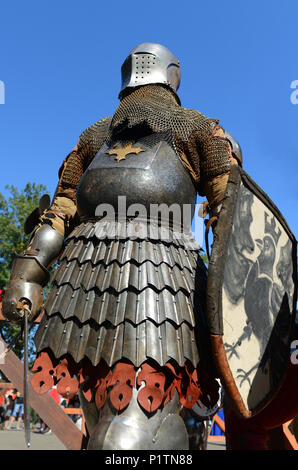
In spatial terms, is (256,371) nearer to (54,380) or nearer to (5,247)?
(54,380)

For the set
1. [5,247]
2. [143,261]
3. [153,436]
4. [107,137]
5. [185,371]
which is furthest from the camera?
[5,247]

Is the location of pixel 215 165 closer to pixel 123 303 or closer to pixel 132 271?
pixel 132 271

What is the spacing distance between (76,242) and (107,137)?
23.9 inches

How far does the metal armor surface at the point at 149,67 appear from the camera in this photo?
8.11 feet

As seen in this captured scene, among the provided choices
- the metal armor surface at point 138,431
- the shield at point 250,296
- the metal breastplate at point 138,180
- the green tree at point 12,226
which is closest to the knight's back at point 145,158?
the metal breastplate at point 138,180

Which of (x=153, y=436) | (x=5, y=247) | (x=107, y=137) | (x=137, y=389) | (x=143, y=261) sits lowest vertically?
(x=5, y=247)

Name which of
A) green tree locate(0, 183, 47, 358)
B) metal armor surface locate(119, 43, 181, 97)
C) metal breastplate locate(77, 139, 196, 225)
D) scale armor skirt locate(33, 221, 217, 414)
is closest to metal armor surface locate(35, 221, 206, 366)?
scale armor skirt locate(33, 221, 217, 414)

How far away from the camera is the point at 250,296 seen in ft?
6.24

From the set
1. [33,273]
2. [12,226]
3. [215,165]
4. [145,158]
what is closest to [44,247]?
[33,273]

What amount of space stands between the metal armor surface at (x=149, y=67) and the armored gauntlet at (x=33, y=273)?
3.04ft

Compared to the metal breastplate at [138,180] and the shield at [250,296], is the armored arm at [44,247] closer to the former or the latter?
the metal breastplate at [138,180]

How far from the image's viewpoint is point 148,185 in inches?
81.5
